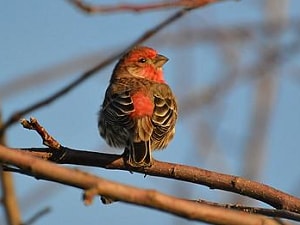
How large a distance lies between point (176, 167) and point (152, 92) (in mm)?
2524

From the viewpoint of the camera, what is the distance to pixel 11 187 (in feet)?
14.0

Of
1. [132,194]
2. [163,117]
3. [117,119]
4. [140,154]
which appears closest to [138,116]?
[117,119]

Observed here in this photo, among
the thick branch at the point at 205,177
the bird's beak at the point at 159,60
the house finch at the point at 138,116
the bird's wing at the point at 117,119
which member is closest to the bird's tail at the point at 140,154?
the house finch at the point at 138,116

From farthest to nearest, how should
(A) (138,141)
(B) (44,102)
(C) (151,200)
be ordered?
(A) (138,141) → (B) (44,102) → (C) (151,200)

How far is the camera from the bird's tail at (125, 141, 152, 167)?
4.53m

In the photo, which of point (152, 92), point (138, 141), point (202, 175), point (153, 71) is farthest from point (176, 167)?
point (153, 71)

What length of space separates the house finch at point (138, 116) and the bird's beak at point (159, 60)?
20 cm

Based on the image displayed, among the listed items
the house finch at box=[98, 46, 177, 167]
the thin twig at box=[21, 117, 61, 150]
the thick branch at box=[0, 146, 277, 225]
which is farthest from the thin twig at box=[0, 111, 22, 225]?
the thick branch at box=[0, 146, 277, 225]

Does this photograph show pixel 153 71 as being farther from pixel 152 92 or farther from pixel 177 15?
pixel 177 15

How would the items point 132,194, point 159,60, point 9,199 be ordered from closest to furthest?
1. point 132,194
2. point 9,199
3. point 159,60

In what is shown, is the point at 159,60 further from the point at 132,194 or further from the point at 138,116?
the point at 132,194

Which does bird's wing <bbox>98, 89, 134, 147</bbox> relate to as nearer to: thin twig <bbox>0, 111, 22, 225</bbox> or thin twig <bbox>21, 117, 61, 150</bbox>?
thin twig <bbox>0, 111, 22, 225</bbox>

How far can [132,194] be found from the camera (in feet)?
6.16

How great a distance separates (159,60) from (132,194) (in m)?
5.69
